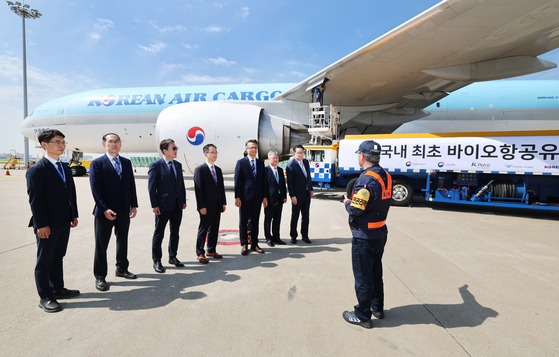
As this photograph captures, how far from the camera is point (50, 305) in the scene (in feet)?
8.64

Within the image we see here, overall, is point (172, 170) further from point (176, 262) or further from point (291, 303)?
point (291, 303)

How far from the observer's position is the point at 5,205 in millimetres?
7957

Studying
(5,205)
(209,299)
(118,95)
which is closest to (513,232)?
(209,299)

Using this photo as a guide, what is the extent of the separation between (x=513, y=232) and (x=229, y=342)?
22.5 feet

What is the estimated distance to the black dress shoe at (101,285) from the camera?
3103mm

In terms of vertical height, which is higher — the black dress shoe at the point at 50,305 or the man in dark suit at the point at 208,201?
the man in dark suit at the point at 208,201

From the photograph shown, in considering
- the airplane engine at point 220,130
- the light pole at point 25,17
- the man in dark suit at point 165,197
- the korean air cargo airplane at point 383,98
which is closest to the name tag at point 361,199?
the man in dark suit at point 165,197

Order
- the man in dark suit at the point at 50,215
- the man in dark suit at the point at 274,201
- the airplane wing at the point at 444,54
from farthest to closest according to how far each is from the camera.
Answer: the airplane wing at the point at 444,54 < the man in dark suit at the point at 274,201 < the man in dark suit at the point at 50,215

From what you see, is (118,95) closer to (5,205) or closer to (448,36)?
(5,205)

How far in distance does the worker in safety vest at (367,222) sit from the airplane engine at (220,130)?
7860mm

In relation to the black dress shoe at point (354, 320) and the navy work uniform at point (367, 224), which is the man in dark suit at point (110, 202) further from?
the navy work uniform at point (367, 224)

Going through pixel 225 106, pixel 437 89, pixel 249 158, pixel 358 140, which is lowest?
pixel 249 158

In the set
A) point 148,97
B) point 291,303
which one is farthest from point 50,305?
point 148,97

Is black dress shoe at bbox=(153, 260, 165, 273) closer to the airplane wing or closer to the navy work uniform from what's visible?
the navy work uniform
